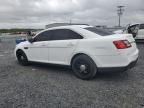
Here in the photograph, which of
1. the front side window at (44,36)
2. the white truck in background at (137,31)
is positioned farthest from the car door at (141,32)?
the front side window at (44,36)

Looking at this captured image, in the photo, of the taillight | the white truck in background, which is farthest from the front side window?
the white truck in background

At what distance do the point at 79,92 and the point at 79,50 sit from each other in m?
1.35

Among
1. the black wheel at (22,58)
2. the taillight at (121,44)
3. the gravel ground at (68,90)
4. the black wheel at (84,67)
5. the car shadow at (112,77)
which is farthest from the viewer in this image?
the black wheel at (22,58)

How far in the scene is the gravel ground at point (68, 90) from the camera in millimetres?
3873

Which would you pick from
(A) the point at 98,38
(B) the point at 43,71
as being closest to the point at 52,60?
(B) the point at 43,71

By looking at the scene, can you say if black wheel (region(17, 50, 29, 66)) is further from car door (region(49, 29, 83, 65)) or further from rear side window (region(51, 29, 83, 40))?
rear side window (region(51, 29, 83, 40))

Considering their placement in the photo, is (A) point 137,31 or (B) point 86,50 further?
(A) point 137,31

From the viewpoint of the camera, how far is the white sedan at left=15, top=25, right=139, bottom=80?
191 inches

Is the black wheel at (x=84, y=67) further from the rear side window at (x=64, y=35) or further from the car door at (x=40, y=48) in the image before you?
the car door at (x=40, y=48)

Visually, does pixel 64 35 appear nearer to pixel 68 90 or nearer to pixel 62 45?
pixel 62 45

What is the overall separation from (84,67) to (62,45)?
104cm

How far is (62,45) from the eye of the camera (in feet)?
19.1

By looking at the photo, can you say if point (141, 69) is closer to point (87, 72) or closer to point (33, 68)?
point (87, 72)

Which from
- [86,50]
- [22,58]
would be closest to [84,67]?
[86,50]
